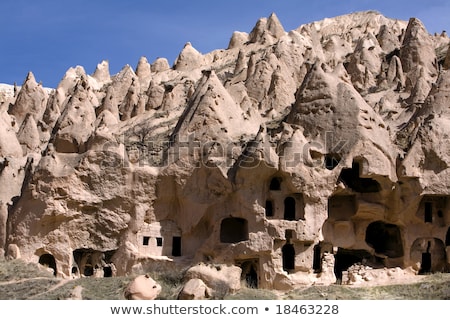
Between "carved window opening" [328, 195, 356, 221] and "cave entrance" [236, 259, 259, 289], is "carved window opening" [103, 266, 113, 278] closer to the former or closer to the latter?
"cave entrance" [236, 259, 259, 289]

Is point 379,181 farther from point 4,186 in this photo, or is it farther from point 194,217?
point 4,186

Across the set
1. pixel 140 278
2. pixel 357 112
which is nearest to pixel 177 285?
pixel 140 278

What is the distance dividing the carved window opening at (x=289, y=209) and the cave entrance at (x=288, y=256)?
1.09 m

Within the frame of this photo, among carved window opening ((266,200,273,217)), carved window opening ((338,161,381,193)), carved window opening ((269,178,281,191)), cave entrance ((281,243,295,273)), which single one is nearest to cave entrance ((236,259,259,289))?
cave entrance ((281,243,295,273))

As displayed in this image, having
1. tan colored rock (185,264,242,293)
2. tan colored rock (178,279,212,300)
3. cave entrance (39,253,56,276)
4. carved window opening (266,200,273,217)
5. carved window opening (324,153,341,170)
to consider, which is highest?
carved window opening (324,153,341,170)

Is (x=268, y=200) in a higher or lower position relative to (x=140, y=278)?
higher

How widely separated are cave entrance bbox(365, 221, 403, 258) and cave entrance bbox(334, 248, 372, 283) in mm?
723

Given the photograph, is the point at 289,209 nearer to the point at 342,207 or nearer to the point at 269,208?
the point at 269,208

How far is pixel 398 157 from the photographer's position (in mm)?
34969

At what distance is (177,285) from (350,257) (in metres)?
7.73

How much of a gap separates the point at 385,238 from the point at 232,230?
21.0 feet

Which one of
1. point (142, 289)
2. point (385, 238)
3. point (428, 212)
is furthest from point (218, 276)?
point (428, 212)

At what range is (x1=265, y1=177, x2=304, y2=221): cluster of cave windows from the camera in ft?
112

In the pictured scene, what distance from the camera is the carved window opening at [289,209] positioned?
114 feet
